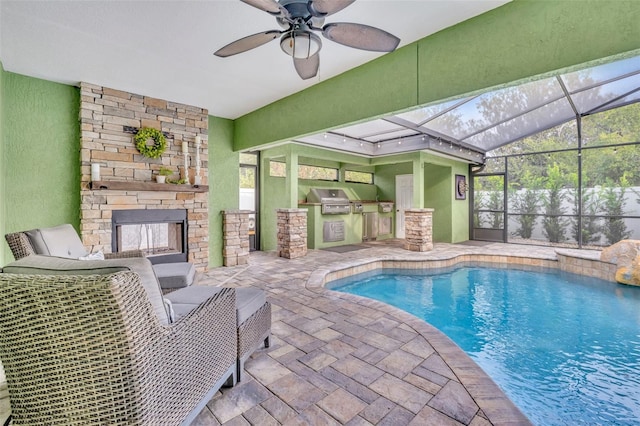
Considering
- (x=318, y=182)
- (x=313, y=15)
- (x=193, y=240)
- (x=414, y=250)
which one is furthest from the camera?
(x=318, y=182)

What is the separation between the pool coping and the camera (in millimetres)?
1605

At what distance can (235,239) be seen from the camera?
5441 millimetres

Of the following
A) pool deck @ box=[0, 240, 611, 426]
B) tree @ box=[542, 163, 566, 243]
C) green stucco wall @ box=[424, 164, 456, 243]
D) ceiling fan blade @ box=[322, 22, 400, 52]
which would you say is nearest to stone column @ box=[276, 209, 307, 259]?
pool deck @ box=[0, 240, 611, 426]

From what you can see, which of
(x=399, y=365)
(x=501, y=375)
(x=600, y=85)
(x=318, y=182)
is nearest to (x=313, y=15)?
(x=399, y=365)

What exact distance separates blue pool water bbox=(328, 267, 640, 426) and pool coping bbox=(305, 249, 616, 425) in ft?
0.86

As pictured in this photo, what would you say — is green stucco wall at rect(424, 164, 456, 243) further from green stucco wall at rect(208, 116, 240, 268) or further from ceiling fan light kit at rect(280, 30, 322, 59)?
ceiling fan light kit at rect(280, 30, 322, 59)

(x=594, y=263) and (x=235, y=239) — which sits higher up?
(x=235, y=239)

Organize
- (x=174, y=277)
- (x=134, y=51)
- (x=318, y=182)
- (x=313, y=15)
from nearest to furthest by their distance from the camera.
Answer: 1. (x=313, y=15)
2. (x=174, y=277)
3. (x=134, y=51)
4. (x=318, y=182)

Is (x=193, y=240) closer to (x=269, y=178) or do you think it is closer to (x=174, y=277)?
(x=174, y=277)

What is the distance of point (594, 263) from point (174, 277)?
6.83 m

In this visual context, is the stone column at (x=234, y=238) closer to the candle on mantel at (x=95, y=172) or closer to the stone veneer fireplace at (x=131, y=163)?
the stone veneer fireplace at (x=131, y=163)

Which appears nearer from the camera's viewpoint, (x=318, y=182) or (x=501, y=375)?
(x=501, y=375)

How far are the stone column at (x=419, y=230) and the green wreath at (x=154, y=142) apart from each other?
539cm

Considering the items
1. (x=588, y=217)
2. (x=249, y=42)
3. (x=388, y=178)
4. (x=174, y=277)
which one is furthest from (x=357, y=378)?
(x=388, y=178)
